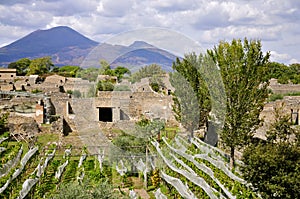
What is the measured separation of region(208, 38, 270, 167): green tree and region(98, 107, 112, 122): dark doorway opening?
10.6 m

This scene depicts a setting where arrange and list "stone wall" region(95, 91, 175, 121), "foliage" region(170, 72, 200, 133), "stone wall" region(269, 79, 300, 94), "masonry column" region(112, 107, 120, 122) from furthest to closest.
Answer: "stone wall" region(269, 79, 300, 94) < "stone wall" region(95, 91, 175, 121) < "masonry column" region(112, 107, 120, 122) < "foliage" region(170, 72, 200, 133)

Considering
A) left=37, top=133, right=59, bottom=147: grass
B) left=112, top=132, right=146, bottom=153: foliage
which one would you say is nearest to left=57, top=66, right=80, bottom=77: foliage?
left=37, top=133, right=59, bottom=147: grass

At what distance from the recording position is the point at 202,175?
10734mm

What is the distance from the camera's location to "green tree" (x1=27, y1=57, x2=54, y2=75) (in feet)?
203

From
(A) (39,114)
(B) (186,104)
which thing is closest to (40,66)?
(A) (39,114)

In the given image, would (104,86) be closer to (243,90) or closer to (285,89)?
(243,90)

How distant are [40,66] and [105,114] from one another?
1793 inches

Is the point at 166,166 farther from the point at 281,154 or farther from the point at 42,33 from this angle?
the point at 42,33

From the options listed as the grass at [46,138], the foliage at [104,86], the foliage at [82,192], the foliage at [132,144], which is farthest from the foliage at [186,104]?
the foliage at [104,86]

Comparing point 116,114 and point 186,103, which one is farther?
point 116,114

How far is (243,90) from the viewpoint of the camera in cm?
1200

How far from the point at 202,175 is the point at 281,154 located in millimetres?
3165

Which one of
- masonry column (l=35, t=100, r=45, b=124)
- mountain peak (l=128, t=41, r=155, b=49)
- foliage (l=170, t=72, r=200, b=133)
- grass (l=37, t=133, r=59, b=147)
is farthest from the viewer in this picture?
masonry column (l=35, t=100, r=45, b=124)

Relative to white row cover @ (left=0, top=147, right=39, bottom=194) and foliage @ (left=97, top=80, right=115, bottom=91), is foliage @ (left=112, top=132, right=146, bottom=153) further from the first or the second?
foliage @ (left=97, top=80, right=115, bottom=91)
